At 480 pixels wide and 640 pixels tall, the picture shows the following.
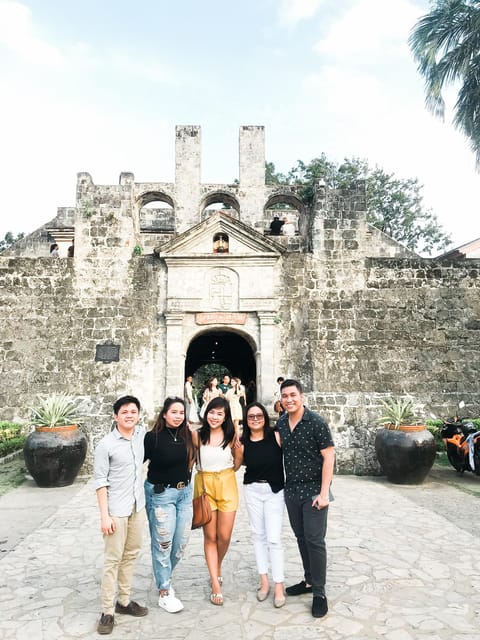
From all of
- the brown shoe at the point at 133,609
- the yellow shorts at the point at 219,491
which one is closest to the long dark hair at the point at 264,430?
the yellow shorts at the point at 219,491

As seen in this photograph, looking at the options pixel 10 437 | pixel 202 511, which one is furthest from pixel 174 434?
pixel 10 437

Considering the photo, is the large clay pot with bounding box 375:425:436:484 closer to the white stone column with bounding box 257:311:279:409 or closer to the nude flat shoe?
the white stone column with bounding box 257:311:279:409

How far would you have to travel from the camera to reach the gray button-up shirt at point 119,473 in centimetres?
330

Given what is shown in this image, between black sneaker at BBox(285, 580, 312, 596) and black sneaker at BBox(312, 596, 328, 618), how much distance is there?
328 millimetres

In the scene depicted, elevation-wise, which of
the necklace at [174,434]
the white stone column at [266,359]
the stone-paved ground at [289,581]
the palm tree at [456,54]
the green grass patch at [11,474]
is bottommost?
the stone-paved ground at [289,581]

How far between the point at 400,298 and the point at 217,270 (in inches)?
181

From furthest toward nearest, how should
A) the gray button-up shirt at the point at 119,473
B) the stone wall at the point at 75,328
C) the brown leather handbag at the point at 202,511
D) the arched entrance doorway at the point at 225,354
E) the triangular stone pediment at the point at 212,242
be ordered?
the arched entrance doorway at the point at 225,354 → the triangular stone pediment at the point at 212,242 → the stone wall at the point at 75,328 → the brown leather handbag at the point at 202,511 → the gray button-up shirt at the point at 119,473

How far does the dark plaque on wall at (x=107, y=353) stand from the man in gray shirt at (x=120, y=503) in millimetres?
8639

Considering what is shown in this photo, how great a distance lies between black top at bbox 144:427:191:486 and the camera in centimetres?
351

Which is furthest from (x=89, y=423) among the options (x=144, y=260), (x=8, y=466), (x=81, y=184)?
(x=81, y=184)

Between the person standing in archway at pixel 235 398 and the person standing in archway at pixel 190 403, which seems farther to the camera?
the person standing in archway at pixel 190 403

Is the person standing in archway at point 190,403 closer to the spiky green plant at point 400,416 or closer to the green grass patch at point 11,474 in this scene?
the green grass patch at point 11,474

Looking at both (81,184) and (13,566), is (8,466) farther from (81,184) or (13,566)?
(81,184)

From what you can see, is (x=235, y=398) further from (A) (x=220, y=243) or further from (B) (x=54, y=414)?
(B) (x=54, y=414)
